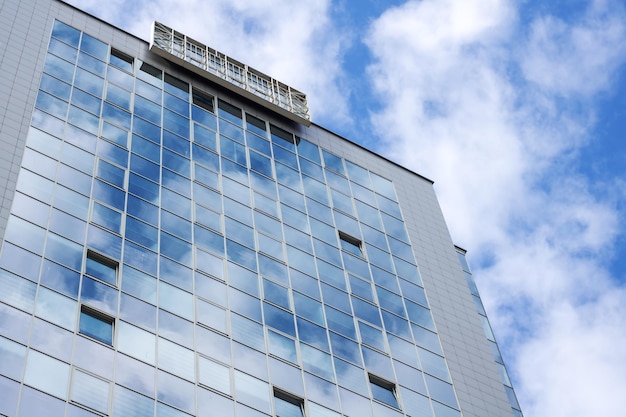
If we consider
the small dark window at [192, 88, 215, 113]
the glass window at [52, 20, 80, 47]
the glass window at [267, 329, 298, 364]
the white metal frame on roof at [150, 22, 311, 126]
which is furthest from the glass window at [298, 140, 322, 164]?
the glass window at [267, 329, 298, 364]

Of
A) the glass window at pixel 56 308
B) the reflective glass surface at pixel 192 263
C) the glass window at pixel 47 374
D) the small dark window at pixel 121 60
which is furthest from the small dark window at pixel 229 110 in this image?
the glass window at pixel 47 374

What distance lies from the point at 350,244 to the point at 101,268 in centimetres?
1378

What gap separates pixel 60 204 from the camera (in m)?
34.0

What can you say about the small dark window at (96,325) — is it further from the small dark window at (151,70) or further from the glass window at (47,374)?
the small dark window at (151,70)

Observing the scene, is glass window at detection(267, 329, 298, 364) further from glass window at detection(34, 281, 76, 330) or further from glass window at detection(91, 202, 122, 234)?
glass window at detection(34, 281, 76, 330)

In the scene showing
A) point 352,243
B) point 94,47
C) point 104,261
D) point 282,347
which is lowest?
point 282,347

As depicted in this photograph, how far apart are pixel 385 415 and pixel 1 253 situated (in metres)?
14.3

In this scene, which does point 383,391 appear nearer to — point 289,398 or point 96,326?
point 289,398

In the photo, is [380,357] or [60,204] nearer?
[60,204]

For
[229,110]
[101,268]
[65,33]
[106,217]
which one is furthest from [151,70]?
[101,268]

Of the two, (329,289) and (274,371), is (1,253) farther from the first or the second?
(329,289)

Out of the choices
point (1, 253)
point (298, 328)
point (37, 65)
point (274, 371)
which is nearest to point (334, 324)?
point (298, 328)

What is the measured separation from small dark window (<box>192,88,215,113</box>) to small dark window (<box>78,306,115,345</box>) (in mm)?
16368

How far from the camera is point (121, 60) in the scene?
44656 millimetres
